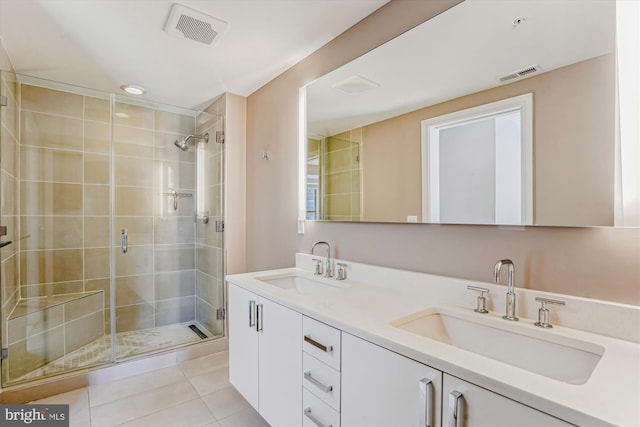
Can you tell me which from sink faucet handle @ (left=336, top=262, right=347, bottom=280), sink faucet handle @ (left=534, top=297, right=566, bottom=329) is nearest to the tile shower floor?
sink faucet handle @ (left=336, top=262, right=347, bottom=280)

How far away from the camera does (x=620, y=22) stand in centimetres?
101

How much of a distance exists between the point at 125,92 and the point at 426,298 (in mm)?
3072

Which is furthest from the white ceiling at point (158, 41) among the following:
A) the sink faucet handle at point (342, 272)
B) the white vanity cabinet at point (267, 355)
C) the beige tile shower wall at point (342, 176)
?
the white vanity cabinet at point (267, 355)

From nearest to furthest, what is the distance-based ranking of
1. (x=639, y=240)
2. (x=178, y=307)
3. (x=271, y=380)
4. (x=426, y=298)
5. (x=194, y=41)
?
(x=639, y=240) → (x=426, y=298) → (x=271, y=380) → (x=194, y=41) → (x=178, y=307)

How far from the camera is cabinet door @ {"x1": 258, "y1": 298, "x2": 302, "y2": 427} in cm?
139

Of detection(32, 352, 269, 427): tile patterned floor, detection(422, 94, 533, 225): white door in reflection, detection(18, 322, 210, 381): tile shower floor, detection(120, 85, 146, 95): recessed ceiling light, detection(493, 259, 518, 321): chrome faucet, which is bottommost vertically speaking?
detection(32, 352, 269, 427): tile patterned floor

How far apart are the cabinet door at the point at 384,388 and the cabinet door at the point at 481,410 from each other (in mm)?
33

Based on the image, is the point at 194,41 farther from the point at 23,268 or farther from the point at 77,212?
the point at 23,268

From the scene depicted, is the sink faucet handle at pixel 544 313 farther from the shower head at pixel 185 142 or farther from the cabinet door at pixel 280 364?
the shower head at pixel 185 142

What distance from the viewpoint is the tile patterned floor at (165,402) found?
6.10 feet

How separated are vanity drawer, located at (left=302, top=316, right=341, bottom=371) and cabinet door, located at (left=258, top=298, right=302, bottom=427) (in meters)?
0.05

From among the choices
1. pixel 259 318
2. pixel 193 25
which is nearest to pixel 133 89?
pixel 193 25

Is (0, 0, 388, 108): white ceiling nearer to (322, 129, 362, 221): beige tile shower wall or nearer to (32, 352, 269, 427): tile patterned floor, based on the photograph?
(322, 129, 362, 221): beige tile shower wall

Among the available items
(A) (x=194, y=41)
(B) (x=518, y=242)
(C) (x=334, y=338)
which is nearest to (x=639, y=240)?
(B) (x=518, y=242)
